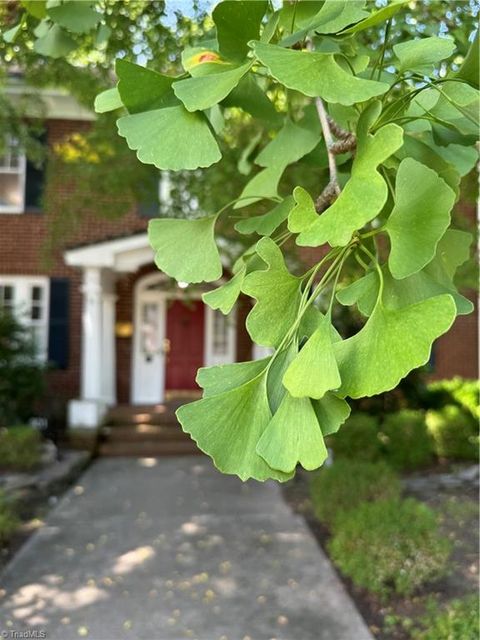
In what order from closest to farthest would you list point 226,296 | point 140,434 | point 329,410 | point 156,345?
point 329,410 → point 226,296 → point 140,434 → point 156,345

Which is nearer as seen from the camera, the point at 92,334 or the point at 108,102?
the point at 108,102

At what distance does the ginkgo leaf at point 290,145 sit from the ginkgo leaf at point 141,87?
458mm

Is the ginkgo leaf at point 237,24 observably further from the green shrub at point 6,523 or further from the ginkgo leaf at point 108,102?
the green shrub at point 6,523

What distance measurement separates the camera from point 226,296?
1.08m

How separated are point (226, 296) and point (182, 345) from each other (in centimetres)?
1027

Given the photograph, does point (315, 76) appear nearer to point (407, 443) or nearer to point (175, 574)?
point (175, 574)

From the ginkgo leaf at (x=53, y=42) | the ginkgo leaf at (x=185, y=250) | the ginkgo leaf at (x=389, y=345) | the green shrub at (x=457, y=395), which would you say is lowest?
the green shrub at (x=457, y=395)

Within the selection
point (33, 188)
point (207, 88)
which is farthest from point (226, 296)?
point (33, 188)

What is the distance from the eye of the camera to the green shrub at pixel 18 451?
7.34 metres

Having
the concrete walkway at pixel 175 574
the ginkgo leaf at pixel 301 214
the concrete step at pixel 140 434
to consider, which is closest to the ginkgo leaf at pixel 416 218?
the ginkgo leaf at pixel 301 214

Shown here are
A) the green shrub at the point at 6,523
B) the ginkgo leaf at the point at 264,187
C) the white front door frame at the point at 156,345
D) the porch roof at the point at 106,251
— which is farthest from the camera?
the white front door frame at the point at 156,345

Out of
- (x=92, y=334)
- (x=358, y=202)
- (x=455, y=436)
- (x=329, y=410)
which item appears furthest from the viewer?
(x=92, y=334)

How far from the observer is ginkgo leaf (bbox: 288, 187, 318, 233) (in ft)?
2.90

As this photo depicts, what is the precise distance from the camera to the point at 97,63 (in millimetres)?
4617
